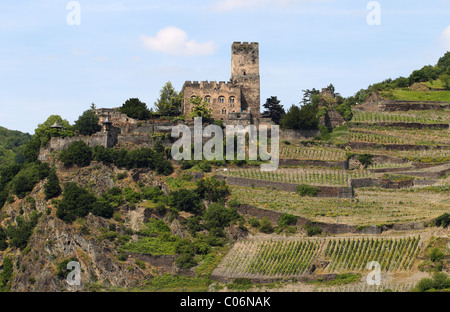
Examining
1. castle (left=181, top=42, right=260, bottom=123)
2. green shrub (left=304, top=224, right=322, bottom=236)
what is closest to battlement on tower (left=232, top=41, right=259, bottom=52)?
castle (left=181, top=42, right=260, bottom=123)

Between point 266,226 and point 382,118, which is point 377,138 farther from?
point 266,226

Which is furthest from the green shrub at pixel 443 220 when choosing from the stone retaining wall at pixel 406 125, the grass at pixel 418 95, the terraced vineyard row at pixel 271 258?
the grass at pixel 418 95

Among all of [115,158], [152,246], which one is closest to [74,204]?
[152,246]

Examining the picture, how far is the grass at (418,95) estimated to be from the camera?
3814 inches

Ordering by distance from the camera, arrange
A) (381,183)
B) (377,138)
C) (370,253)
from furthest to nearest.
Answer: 1. (377,138)
2. (381,183)
3. (370,253)

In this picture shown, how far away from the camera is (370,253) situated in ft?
202

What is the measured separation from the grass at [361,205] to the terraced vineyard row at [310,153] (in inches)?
259

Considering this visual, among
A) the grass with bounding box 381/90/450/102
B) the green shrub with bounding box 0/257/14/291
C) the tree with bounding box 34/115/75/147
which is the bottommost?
the green shrub with bounding box 0/257/14/291

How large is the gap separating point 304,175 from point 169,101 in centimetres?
1761

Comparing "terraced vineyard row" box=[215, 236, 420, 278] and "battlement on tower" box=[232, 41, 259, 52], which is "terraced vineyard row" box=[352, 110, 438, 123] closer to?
"battlement on tower" box=[232, 41, 259, 52]

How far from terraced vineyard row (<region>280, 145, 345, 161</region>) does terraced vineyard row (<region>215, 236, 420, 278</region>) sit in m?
15.0

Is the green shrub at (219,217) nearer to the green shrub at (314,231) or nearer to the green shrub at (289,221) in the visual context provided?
the green shrub at (289,221)

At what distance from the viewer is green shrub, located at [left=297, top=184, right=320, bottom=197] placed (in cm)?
7194

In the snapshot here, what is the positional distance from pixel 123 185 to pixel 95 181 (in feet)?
7.23
